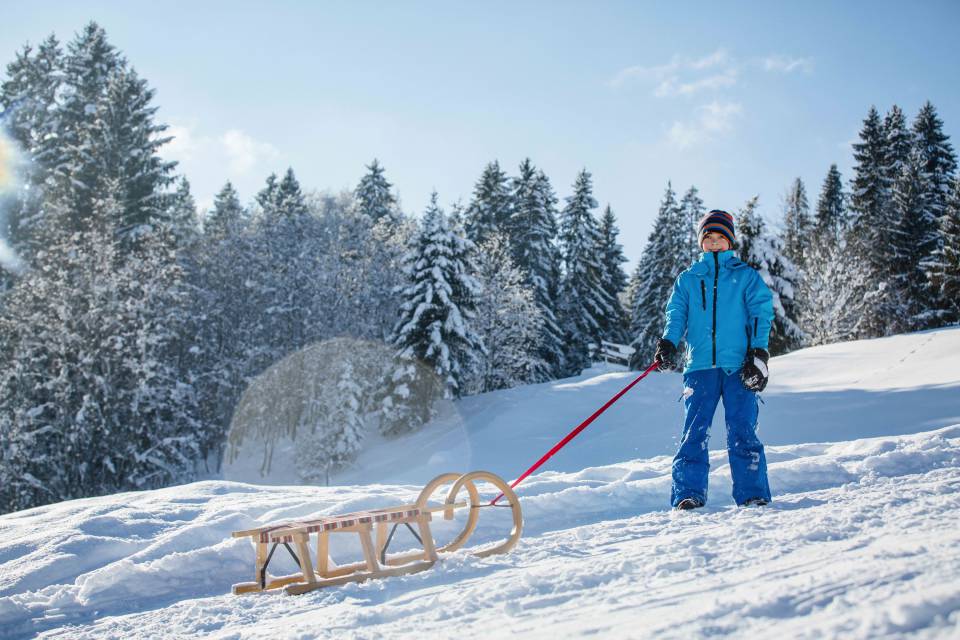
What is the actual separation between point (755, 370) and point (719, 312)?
0.54 metres

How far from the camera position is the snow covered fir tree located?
21.8 m

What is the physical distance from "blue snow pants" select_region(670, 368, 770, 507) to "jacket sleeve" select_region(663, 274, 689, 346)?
12.4 inches

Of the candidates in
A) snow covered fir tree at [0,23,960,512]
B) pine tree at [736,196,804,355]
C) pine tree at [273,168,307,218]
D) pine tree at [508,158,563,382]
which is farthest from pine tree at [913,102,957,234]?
pine tree at [273,168,307,218]

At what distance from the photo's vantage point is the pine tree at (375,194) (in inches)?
1807

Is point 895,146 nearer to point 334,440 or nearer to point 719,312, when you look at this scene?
point 334,440

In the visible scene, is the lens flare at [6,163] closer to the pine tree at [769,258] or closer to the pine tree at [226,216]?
the pine tree at [226,216]

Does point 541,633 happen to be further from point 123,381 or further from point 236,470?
point 236,470

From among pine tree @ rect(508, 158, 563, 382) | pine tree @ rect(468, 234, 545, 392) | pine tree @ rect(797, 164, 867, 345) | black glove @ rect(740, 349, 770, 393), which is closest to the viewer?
black glove @ rect(740, 349, 770, 393)

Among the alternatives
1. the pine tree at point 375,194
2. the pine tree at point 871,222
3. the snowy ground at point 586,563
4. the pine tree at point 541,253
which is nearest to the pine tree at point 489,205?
the pine tree at point 541,253

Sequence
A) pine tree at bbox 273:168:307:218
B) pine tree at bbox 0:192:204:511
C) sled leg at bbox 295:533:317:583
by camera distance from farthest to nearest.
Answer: pine tree at bbox 273:168:307:218
pine tree at bbox 0:192:204:511
sled leg at bbox 295:533:317:583

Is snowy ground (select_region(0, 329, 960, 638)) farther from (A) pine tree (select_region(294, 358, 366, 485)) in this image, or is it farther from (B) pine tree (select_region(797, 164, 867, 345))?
(B) pine tree (select_region(797, 164, 867, 345))

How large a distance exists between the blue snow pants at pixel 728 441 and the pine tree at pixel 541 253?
32.5 metres

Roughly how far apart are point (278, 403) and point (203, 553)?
27834 mm

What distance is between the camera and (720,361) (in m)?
4.86
